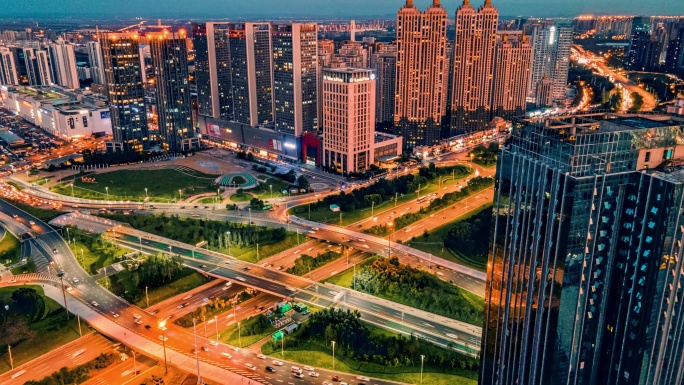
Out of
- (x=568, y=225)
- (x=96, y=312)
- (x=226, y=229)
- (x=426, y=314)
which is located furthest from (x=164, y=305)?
(x=568, y=225)

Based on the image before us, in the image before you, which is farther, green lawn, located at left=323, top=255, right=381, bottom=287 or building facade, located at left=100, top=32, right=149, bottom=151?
building facade, located at left=100, top=32, right=149, bottom=151

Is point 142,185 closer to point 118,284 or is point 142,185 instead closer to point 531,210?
point 118,284

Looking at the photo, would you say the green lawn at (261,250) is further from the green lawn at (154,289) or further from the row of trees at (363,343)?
the row of trees at (363,343)

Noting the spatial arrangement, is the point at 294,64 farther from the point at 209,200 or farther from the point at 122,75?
the point at 209,200

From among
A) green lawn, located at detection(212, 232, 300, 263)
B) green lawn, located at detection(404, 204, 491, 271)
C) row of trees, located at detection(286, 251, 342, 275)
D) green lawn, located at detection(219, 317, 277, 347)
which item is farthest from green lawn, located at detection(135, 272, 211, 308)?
green lawn, located at detection(404, 204, 491, 271)

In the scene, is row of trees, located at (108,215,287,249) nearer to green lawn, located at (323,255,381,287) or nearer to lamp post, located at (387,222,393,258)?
green lawn, located at (323,255,381,287)

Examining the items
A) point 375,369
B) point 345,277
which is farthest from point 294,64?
point 375,369
